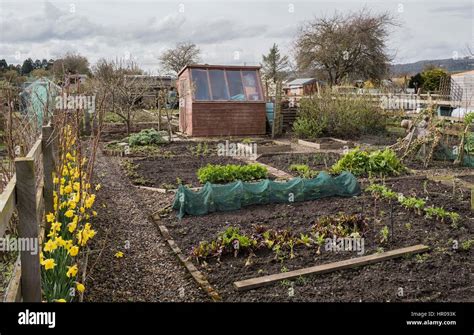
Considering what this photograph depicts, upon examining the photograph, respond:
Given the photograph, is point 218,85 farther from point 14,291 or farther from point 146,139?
point 14,291

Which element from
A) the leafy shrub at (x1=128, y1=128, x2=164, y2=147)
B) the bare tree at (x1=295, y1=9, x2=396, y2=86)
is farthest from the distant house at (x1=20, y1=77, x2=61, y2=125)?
the bare tree at (x1=295, y1=9, x2=396, y2=86)

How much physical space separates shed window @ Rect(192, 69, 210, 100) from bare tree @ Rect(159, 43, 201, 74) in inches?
980

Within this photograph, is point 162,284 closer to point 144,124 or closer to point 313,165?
point 313,165

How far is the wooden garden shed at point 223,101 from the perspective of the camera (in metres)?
16.2

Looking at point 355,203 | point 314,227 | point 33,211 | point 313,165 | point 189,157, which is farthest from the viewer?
point 189,157

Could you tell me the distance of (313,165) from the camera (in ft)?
33.5

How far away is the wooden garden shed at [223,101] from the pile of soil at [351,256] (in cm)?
971

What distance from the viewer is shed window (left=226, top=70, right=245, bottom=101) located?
16.6 m

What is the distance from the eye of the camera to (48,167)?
15.3 ft

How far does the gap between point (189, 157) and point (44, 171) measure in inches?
269

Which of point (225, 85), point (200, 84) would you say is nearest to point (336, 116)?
point (225, 85)

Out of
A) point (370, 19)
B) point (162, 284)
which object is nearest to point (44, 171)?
point (162, 284)

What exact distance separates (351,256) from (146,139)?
9.67 m
